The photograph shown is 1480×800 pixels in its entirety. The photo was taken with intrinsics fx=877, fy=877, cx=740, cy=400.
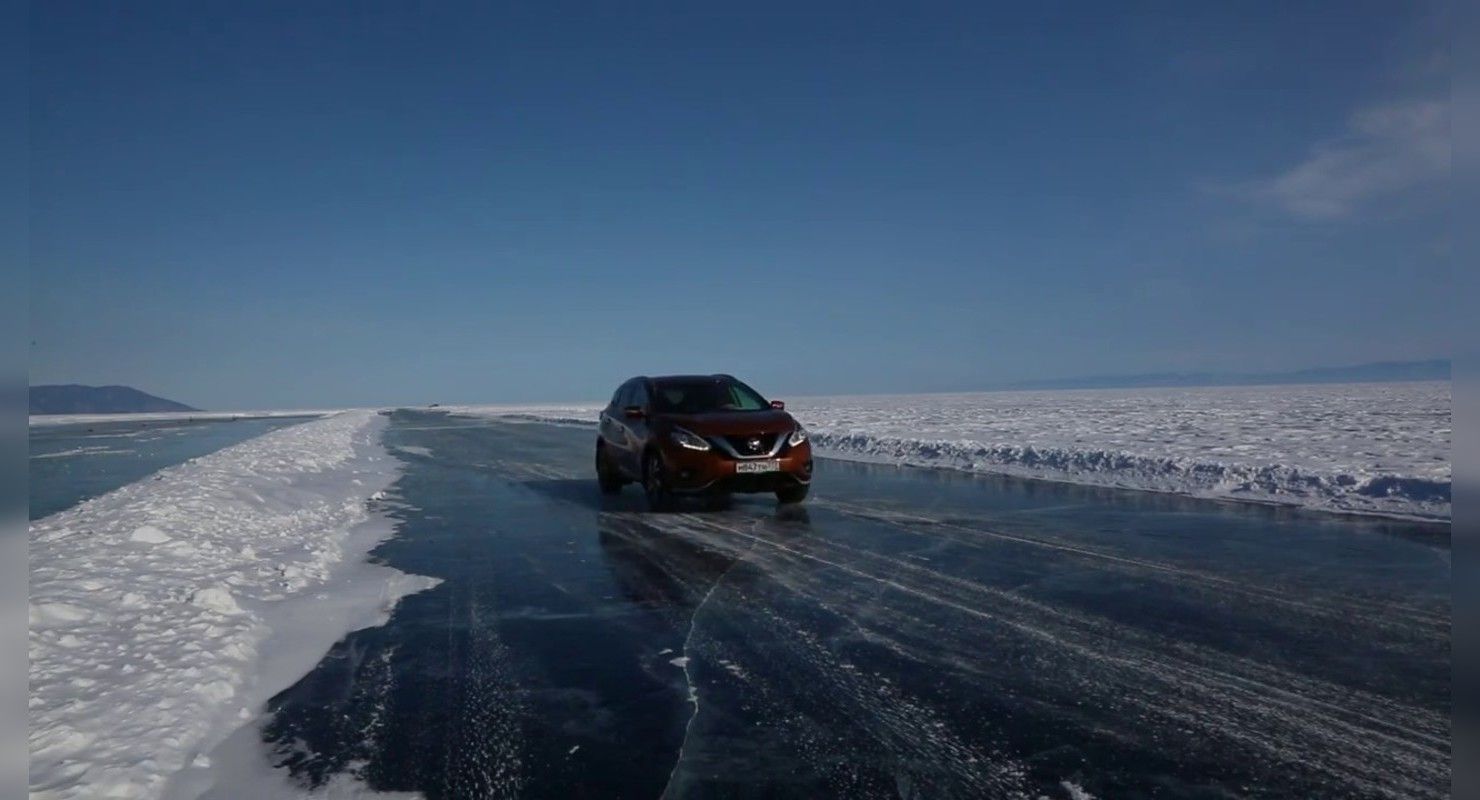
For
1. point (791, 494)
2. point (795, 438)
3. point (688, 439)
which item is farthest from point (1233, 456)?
point (688, 439)

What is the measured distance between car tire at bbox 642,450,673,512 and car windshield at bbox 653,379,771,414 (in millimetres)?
791

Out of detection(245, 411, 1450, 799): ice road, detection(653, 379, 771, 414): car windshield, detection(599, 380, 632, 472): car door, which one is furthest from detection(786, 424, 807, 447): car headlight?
detection(599, 380, 632, 472): car door

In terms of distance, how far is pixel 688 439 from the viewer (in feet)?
35.3

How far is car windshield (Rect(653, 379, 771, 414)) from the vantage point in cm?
1198

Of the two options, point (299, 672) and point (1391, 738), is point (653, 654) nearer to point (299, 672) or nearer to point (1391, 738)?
point (299, 672)

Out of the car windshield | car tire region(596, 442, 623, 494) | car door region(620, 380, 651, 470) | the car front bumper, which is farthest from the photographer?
car tire region(596, 442, 623, 494)

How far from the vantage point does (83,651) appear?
477 centimetres

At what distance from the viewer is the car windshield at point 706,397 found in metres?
12.0

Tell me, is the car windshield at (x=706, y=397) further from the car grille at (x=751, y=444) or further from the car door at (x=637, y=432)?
the car grille at (x=751, y=444)

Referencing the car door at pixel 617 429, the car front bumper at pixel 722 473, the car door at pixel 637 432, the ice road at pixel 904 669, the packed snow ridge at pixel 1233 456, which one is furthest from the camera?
the car door at pixel 617 429

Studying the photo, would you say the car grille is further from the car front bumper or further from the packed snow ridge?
the packed snow ridge

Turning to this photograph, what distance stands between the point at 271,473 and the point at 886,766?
48.1 ft

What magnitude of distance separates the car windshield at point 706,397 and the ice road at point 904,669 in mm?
3117

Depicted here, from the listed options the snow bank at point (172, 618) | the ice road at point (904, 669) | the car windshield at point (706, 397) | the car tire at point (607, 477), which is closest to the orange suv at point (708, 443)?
the car windshield at point (706, 397)
